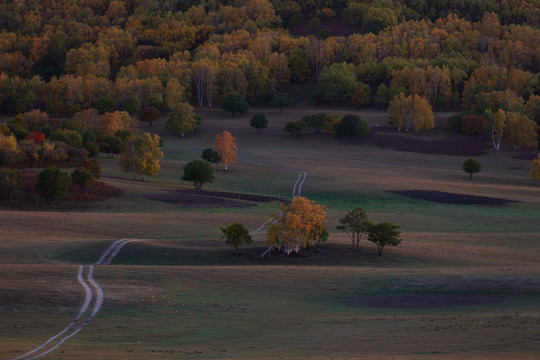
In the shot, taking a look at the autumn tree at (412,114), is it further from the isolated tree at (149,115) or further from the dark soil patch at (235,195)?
the dark soil patch at (235,195)

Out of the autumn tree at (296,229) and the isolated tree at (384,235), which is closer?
the autumn tree at (296,229)

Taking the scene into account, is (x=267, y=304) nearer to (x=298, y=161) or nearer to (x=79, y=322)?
(x=79, y=322)

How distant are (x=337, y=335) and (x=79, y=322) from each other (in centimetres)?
1369

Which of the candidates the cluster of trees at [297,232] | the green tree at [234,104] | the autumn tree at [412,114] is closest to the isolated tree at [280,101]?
the green tree at [234,104]

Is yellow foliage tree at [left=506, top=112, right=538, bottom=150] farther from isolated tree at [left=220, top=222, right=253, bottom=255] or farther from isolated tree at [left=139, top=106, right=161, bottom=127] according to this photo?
isolated tree at [left=220, top=222, right=253, bottom=255]

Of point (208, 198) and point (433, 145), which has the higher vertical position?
point (433, 145)

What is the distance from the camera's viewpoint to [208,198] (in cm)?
9256

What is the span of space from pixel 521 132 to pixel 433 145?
58.3ft

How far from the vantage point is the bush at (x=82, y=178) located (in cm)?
8738

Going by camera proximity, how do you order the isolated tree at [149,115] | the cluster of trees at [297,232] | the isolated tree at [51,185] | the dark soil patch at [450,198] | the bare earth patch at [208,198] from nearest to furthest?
the cluster of trees at [297,232]
the isolated tree at [51,185]
the bare earth patch at [208,198]
the dark soil patch at [450,198]
the isolated tree at [149,115]

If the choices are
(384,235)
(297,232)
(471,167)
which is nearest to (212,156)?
(471,167)

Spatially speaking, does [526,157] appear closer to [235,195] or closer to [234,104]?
[235,195]

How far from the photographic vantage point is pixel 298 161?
128250 millimetres

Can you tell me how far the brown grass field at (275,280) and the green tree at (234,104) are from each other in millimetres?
71521
